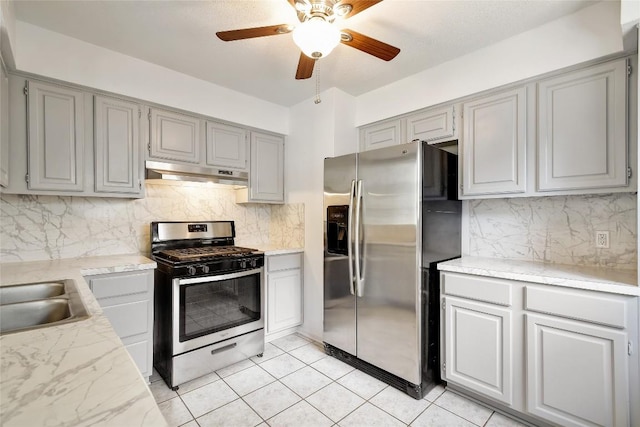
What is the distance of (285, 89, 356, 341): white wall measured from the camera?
2971 mm

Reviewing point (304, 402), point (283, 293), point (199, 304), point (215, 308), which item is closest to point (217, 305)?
point (215, 308)

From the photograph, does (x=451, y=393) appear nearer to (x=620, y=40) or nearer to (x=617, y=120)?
(x=617, y=120)

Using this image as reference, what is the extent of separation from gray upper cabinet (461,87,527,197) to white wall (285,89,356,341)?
44.0 inches

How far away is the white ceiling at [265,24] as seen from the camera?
1849 mm

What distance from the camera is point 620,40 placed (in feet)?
5.77

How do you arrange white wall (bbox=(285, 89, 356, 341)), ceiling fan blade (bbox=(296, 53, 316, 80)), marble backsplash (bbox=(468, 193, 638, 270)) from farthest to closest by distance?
1. white wall (bbox=(285, 89, 356, 341))
2. marble backsplash (bbox=(468, 193, 638, 270))
3. ceiling fan blade (bbox=(296, 53, 316, 80))

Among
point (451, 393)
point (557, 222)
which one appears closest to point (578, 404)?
point (451, 393)

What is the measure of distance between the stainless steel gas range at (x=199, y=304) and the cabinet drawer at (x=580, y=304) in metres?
2.05

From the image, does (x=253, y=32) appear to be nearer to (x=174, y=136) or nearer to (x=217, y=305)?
(x=174, y=136)

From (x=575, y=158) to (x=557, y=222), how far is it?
530 millimetres

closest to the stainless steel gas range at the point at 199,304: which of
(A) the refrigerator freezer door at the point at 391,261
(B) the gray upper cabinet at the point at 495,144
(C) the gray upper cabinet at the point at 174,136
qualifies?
(C) the gray upper cabinet at the point at 174,136

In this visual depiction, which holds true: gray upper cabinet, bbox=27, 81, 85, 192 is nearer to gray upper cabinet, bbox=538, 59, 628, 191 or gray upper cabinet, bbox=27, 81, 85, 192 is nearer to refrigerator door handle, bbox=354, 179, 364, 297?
refrigerator door handle, bbox=354, 179, 364, 297

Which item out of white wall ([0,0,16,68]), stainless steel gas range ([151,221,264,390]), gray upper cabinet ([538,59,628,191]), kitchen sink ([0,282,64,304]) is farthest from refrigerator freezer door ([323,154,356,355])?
white wall ([0,0,16,68])

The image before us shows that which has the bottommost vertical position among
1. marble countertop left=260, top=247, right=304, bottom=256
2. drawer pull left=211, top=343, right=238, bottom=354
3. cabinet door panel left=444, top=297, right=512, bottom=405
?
drawer pull left=211, top=343, right=238, bottom=354
